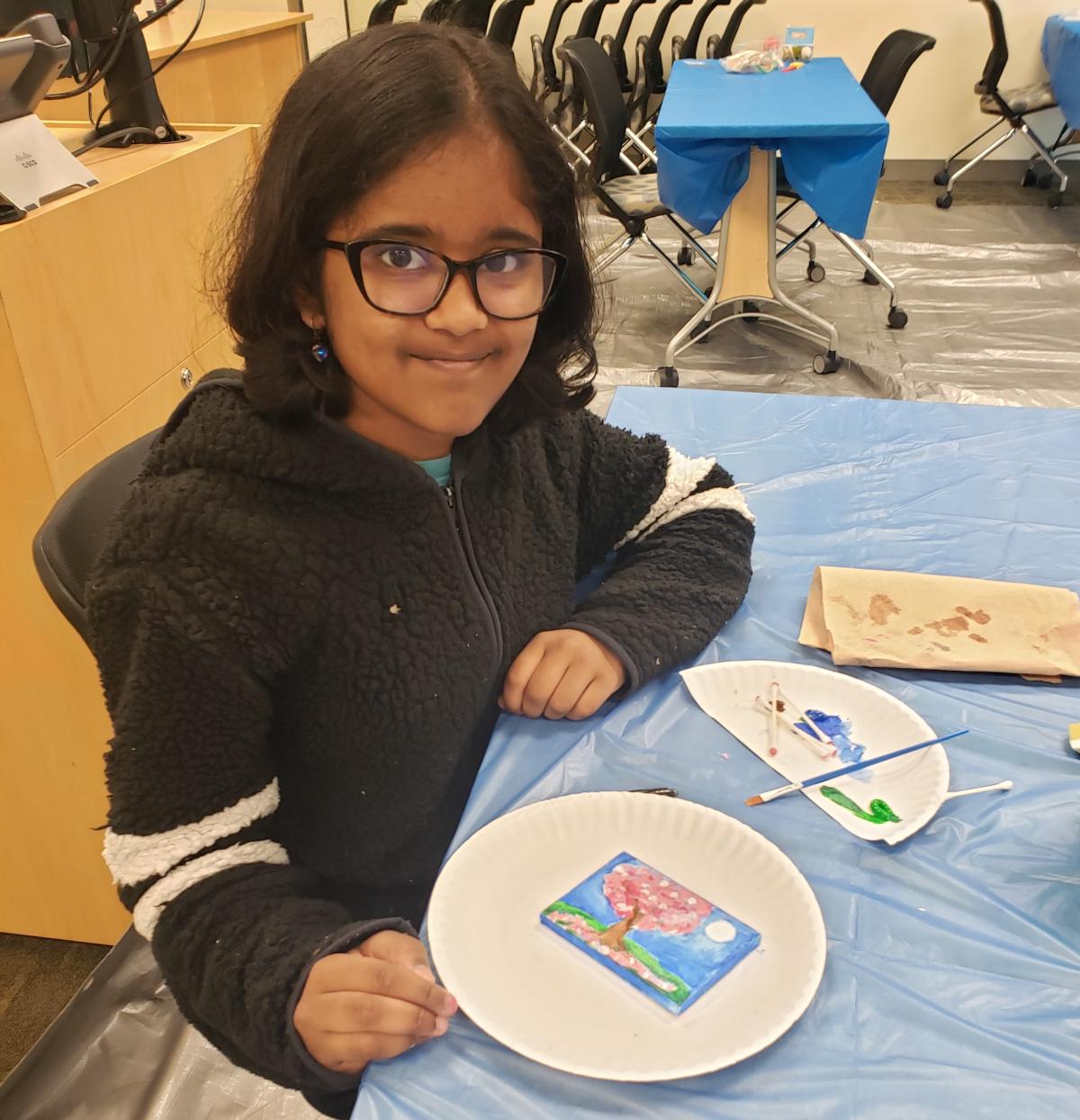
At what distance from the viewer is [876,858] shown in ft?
2.27

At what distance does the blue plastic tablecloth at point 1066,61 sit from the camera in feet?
13.9

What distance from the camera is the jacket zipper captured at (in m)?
0.87

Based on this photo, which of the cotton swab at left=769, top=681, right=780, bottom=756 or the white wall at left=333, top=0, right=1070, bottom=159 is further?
the white wall at left=333, top=0, right=1070, bottom=159

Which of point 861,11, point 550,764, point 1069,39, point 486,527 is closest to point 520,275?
point 486,527

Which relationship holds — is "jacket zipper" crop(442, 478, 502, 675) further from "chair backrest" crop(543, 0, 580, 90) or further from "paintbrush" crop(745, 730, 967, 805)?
"chair backrest" crop(543, 0, 580, 90)

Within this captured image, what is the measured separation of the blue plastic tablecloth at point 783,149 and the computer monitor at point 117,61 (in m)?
1.64

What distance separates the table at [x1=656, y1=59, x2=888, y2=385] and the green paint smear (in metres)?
2.41

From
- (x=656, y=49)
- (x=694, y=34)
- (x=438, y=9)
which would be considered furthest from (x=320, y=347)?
(x=694, y=34)

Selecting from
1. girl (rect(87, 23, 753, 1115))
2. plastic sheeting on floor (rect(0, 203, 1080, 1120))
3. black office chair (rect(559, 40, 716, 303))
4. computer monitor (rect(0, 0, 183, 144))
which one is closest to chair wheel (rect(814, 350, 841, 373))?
black office chair (rect(559, 40, 716, 303))

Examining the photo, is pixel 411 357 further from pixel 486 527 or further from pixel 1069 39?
pixel 1069 39

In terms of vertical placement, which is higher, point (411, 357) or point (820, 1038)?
point (411, 357)

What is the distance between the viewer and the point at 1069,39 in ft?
14.0

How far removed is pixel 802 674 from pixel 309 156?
56 centimetres

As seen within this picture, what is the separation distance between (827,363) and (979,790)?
2589mm
